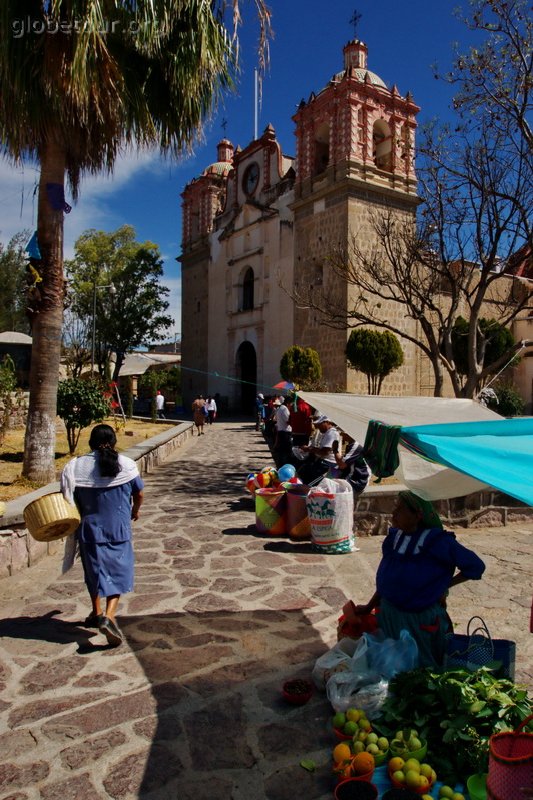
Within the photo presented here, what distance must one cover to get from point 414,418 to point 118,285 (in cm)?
3226

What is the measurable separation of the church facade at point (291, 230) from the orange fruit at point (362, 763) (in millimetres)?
15661

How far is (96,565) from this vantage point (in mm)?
4004

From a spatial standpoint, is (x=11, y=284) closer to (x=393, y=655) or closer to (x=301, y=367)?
(x=301, y=367)

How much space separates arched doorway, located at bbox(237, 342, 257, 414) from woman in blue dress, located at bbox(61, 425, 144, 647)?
2758cm

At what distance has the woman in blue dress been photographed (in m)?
4.01

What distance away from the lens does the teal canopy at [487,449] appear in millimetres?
2670

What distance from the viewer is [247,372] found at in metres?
32.7

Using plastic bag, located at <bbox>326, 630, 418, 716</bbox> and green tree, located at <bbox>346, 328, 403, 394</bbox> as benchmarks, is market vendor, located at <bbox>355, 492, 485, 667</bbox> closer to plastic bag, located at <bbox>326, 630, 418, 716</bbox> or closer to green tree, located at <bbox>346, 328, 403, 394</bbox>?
plastic bag, located at <bbox>326, 630, 418, 716</bbox>

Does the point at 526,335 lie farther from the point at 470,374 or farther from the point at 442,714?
the point at 442,714

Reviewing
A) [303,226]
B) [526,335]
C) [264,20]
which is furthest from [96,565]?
[526,335]

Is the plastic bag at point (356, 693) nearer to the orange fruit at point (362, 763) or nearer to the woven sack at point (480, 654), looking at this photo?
the orange fruit at point (362, 763)

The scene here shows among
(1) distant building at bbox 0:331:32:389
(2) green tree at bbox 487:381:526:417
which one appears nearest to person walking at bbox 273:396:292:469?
(1) distant building at bbox 0:331:32:389

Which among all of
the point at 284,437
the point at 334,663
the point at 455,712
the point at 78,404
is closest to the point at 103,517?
the point at 334,663

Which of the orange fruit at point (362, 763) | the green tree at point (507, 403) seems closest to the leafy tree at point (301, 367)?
the green tree at point (507, 403)
